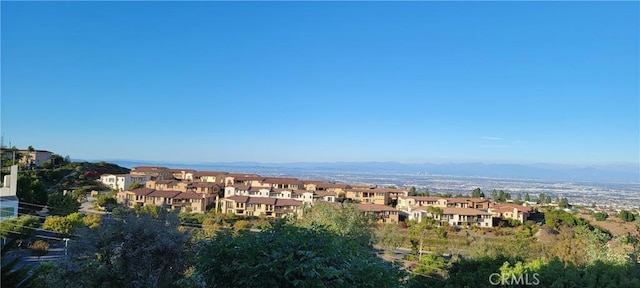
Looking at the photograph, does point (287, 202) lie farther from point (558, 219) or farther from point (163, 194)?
point (558, 219)

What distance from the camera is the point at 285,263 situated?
12.3 ft

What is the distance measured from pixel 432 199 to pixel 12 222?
31.8m

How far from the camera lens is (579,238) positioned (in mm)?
9953

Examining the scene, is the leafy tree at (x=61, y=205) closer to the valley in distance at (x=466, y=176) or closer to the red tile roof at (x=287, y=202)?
the red tile roof at (x=287, y=202)

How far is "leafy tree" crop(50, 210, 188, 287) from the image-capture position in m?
5.48

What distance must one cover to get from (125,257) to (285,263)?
9.96 feet

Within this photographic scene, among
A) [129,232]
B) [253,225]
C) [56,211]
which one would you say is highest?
[129,232]

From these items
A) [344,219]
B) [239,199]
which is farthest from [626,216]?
[239,199]

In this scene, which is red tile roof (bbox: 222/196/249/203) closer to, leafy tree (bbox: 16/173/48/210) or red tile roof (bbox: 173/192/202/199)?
red tile roof (bbox: 173/192/202/199)

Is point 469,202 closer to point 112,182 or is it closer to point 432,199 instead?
point 432,199

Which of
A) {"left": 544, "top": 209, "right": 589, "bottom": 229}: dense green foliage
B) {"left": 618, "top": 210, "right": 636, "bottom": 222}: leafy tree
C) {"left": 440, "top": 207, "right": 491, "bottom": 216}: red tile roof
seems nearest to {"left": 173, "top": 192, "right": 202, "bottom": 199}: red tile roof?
{"left": 440, "top": 207, "right": 491, "bottom": 216}: red tile roof

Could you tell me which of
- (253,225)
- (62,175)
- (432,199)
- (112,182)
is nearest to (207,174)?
(112,182)

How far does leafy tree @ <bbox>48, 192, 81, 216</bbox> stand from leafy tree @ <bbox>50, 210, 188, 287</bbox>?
16020 mm

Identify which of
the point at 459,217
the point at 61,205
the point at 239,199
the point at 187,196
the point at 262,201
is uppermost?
the point at 61,205
